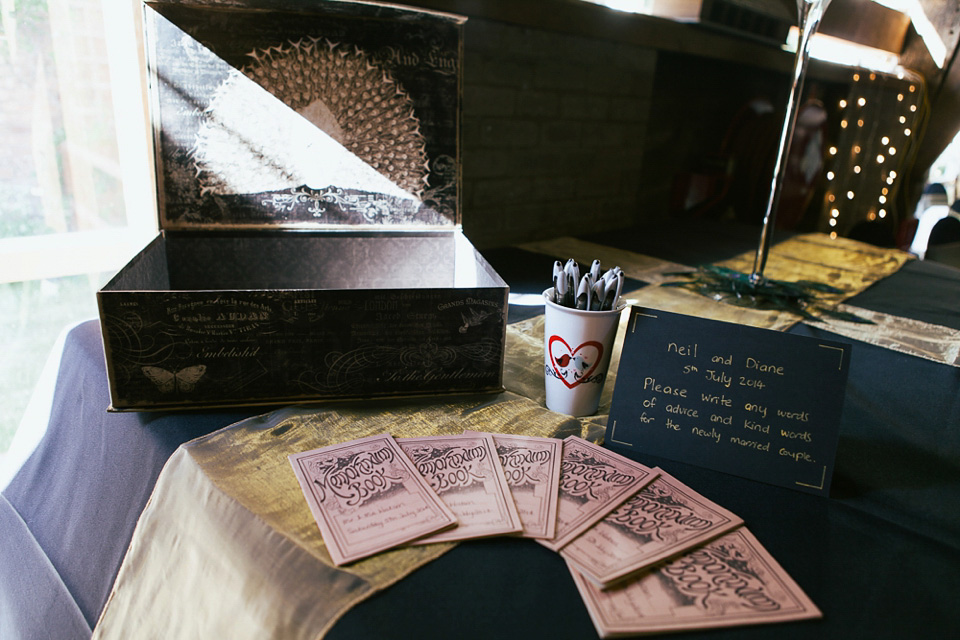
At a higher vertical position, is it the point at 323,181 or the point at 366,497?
the point at 323,181

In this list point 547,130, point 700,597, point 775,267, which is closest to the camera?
point 700,597

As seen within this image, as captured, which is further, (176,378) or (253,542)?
(176,378)

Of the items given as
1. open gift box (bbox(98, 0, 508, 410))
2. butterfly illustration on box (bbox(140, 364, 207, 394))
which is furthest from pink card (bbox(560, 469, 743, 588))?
butterfly illustration on box (bbox(140, 364, 207, 394))

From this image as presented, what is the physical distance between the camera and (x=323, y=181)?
108cm

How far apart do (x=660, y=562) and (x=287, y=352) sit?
0.50 metres

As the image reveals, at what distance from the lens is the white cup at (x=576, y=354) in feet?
2.44

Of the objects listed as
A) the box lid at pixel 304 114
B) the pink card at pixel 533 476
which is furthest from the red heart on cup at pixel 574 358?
the box lid at pixel 304 114

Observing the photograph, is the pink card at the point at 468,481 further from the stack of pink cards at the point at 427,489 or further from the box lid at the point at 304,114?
the box lid at the point at 304,114

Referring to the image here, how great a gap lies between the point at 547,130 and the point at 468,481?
1654 mm

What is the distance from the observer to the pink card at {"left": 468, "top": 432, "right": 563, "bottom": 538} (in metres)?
0.57

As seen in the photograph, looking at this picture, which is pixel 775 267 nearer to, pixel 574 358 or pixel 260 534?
pixel 574 358

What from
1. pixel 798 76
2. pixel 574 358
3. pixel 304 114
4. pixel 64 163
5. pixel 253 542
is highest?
pixel 798 76

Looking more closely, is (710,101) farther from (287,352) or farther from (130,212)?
(287,352)

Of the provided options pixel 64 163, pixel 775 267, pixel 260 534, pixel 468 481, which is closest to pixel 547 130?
pixel 775 267
